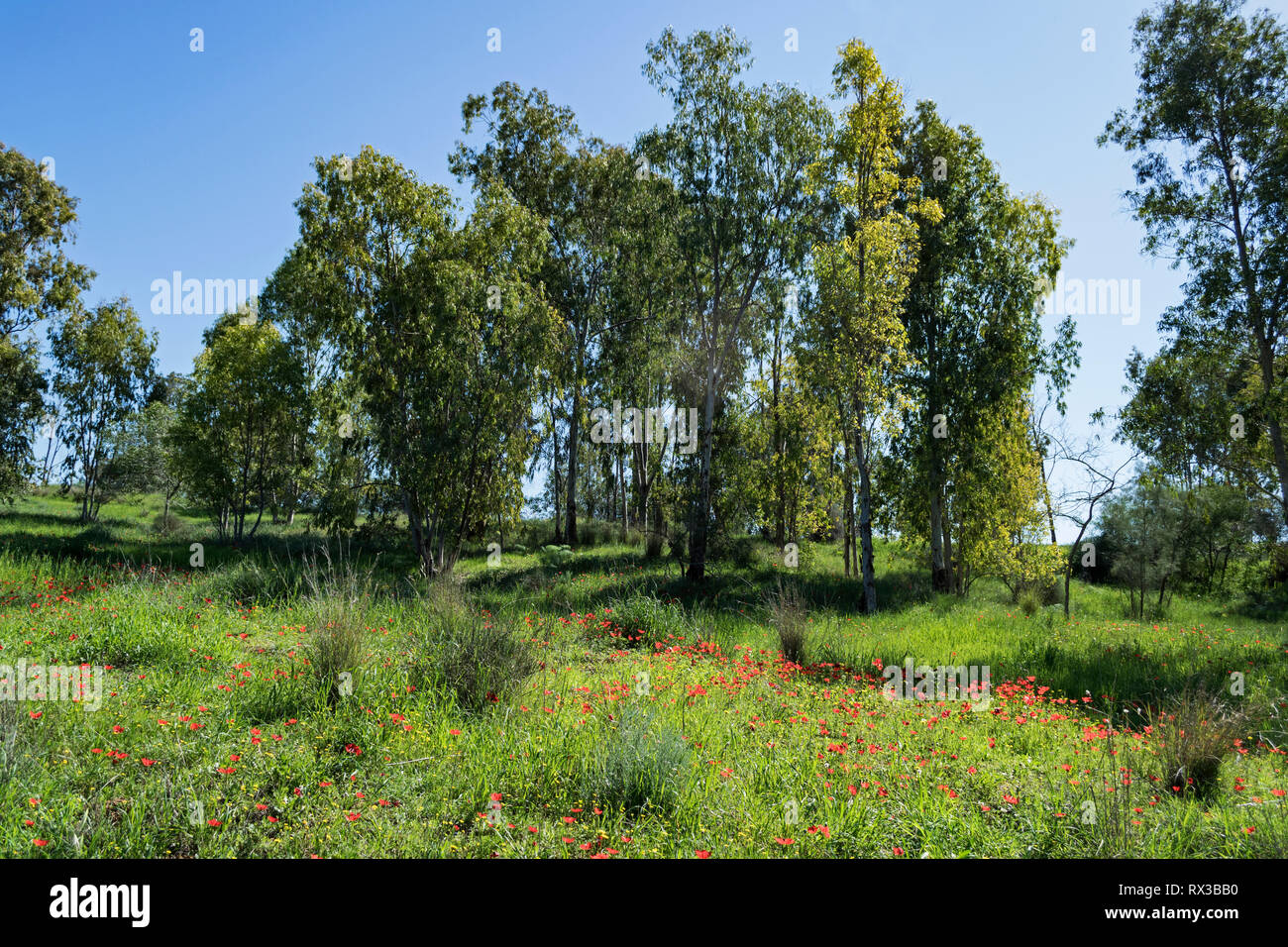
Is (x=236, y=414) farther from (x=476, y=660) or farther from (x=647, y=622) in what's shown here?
(x=476, y=660)

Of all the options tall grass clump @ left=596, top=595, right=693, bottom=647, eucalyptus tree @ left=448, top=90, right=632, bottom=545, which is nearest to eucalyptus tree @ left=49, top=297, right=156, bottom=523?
eucalyptus tree @ left=448, top=90, right=632, bottom=545

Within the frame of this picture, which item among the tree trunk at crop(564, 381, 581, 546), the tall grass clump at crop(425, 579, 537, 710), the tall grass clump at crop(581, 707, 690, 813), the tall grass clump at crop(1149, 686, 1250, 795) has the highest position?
the tree trunk at crop(564, 381, 581, 546)

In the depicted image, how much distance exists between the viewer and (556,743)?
4.94 metres

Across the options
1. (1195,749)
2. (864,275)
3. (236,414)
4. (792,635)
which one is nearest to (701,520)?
(864,275)

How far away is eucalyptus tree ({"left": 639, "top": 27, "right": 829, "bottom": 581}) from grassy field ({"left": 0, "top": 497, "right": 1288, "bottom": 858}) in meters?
10.6

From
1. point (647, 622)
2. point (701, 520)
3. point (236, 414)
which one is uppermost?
point (236, 414)

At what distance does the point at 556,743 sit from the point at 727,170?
55.0ft

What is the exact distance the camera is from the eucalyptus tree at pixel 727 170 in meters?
17.6

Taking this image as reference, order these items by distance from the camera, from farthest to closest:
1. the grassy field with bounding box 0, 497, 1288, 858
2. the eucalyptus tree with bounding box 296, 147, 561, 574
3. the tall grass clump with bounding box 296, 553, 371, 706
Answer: the eucalyptus tree with bounding box 296, 147, 561, 574 < the tall grass clump with bounding box 296, 553, 371, 706 < the grassy field with bounding box 0, 497, 1288, 858

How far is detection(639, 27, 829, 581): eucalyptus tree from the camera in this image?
57.9 ft

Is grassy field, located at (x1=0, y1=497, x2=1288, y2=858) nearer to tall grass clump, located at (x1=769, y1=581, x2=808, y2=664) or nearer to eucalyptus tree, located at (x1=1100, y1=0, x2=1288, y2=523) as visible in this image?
tall grass clump, located at (x1=769, y1=581, x2=808, y2=664)

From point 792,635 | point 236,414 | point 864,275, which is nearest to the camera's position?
point 792,635

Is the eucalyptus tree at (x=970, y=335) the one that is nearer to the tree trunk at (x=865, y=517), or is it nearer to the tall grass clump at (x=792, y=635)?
the tree trunk at (x=865, y=517)
